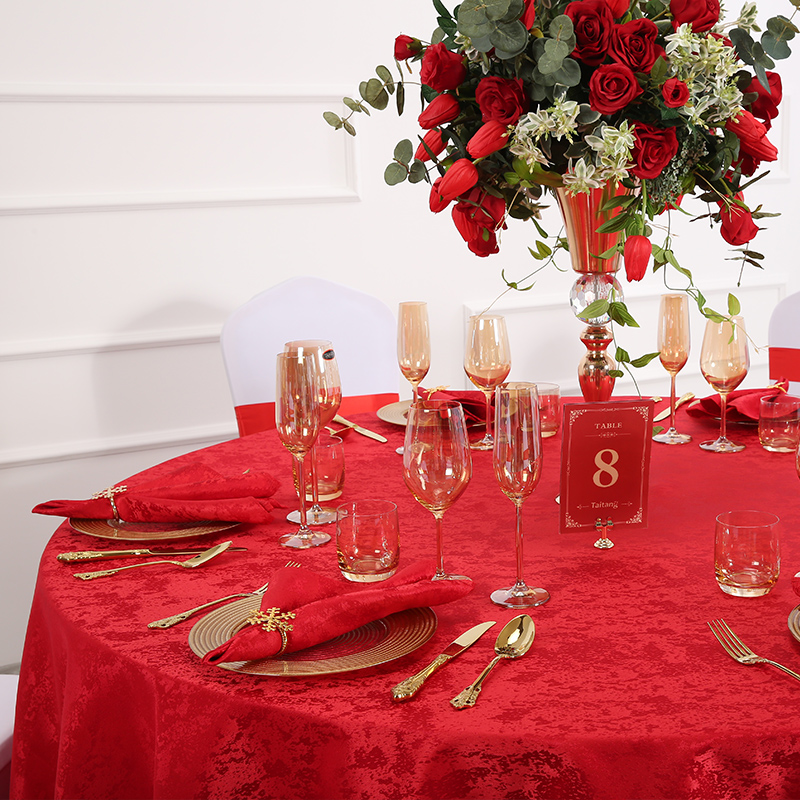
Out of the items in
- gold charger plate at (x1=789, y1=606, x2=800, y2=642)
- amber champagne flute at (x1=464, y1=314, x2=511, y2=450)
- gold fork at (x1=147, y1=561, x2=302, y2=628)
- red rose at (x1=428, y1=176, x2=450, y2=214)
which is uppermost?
red rose at (x1=428, y1=176, x2=450, y2=214)

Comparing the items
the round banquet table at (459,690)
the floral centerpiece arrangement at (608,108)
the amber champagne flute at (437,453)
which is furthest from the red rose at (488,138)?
the round banquet table at (459,690)

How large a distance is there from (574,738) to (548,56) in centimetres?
93

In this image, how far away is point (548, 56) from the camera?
1.27 meters

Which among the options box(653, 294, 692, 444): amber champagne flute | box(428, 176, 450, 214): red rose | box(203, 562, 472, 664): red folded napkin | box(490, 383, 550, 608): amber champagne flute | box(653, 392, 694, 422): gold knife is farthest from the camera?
box(653, 392, 694, 422): gold knife

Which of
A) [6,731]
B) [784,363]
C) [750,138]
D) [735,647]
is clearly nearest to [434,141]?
[750,138]

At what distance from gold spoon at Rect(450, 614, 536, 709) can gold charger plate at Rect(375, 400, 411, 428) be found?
982mm

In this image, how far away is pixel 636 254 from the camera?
1.36 metres

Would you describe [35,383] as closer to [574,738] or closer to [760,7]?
[574,738]

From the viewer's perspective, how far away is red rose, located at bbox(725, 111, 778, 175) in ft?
4.59

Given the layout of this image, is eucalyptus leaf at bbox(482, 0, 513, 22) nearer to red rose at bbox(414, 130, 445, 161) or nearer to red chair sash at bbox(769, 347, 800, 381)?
red rose at bbox(414, 130, 445, 161)

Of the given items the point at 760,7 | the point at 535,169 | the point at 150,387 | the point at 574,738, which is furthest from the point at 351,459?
the point at 760,7

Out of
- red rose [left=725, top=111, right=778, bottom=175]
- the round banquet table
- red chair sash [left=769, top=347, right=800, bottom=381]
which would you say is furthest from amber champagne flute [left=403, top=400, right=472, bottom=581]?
red chair sash [left=769, top=347, right=800, bottom=381]

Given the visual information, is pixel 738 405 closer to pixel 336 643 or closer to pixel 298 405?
pixel 298 405

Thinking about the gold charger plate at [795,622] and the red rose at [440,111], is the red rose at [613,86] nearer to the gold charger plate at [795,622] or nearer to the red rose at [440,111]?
the red rose at [440,111]
